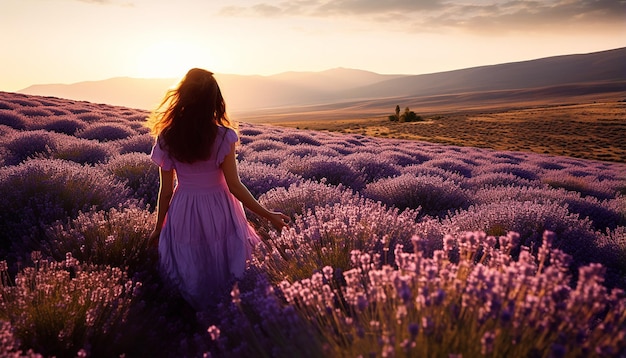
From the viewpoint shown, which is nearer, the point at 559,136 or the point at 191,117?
the point at 191,117

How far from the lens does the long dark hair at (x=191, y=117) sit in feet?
9.72

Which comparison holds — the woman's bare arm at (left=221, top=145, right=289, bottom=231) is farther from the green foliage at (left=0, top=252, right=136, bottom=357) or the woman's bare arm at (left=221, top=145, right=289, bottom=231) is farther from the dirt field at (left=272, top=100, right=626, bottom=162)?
the dirt field at (left=272, top=100, right=626, bottom=162)

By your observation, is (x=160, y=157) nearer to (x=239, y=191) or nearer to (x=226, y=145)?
(x=226, y=145)

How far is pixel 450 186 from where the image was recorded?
5453 millimetres

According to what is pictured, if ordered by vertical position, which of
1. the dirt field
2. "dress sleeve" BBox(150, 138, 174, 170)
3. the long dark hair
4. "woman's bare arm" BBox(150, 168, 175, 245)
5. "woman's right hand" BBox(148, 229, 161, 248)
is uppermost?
the long dark hair

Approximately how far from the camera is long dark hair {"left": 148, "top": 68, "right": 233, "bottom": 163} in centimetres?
296

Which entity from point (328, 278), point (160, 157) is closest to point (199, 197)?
point (160, 157)

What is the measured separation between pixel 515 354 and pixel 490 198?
14.6ft

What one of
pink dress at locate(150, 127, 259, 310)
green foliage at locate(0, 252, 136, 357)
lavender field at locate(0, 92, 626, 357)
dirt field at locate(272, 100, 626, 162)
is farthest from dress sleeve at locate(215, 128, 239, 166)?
dirt field at locate(272, 100, 626, 162)

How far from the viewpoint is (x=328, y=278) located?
225 centimetres

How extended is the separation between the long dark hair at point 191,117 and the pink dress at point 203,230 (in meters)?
0.10

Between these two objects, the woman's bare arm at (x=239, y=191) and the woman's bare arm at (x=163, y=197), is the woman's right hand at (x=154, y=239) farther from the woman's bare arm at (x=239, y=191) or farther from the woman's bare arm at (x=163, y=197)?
the woman's bare arm at (x=239, y=191)

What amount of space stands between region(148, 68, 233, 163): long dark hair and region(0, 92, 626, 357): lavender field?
793 millimetres

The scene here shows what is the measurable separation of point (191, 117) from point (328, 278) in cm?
158
